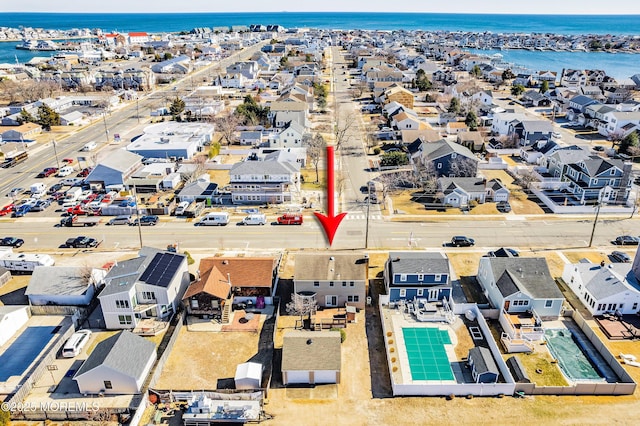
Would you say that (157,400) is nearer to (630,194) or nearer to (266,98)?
(630,194)

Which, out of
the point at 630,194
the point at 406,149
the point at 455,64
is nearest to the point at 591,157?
the point at 630,194

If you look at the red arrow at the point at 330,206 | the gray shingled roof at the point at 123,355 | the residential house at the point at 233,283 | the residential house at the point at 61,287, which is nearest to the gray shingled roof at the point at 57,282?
the residential house at the point at 61,287

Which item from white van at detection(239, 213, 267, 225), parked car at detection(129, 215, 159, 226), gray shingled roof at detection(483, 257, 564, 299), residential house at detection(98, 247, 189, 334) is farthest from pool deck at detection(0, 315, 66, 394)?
gray shingled roof at detection(483, 257, 564, 299)

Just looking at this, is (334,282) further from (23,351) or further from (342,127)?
(342,127)

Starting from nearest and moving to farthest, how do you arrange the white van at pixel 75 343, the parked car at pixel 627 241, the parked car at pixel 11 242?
1. the white van at pixel 75 343
2. the parked car at pixel 627 241
3. the parked car at pixel 11 242

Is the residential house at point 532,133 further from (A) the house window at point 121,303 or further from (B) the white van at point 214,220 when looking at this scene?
(A) the house window at point 121,303

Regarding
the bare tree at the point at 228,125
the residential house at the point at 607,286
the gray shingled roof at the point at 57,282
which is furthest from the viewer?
the bare tree at the point at 228,125
